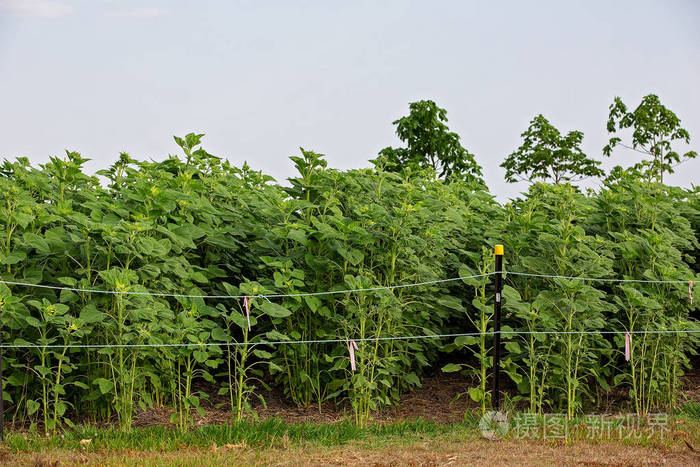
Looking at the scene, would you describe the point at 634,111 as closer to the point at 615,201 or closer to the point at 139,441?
the point at 615,201

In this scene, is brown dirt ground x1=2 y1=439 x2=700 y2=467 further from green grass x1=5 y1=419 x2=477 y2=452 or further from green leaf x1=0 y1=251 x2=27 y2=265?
green leaf x1=0 y1=251 x2=27 y2=265

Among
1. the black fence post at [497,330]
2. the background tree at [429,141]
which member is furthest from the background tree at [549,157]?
the black fence post at [497,330]

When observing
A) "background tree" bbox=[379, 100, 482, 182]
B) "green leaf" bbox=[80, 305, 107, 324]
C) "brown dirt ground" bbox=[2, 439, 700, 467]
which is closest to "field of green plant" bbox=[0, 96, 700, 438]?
"green leaf" bbox=[80, 305, 107, 324]

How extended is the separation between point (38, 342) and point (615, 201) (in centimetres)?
559

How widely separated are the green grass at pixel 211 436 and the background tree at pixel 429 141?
2035 centimetres

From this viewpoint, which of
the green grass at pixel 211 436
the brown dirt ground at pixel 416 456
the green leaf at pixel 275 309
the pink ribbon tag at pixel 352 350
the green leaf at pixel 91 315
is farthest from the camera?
the green leaf at pixel 275 309

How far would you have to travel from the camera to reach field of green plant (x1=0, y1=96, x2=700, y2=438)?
6133mm

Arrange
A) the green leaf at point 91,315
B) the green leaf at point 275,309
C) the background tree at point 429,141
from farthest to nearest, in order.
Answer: the background tree at point 429,141 → the green leaf at point 275,309 → the green leaf at point 91,315

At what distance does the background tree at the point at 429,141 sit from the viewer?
2609 centimetres

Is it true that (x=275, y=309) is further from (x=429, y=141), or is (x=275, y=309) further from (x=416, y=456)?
(x=429, y=141)

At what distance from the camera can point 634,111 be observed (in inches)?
1163

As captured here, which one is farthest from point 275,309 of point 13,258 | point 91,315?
point 13,258

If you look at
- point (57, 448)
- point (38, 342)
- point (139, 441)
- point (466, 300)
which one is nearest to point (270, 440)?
point (139, 441)

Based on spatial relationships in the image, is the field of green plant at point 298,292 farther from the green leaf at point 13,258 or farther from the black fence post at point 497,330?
the black fence post at point 497,330
